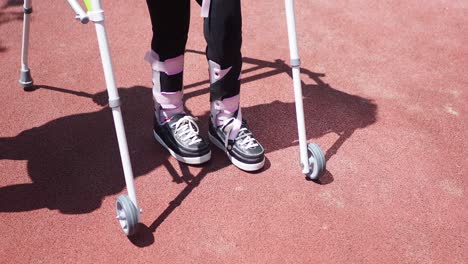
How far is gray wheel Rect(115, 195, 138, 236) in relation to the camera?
1.90m

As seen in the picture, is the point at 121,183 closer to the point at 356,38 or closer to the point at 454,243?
the point at 454,243

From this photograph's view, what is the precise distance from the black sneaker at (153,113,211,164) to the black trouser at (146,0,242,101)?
190 millimetres

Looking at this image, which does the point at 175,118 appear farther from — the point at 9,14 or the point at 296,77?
the point at 9,14

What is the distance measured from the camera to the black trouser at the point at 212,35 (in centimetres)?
203

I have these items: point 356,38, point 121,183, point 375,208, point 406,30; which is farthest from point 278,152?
point 406,30

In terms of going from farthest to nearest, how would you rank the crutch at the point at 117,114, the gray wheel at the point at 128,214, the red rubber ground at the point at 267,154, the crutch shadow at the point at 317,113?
the crutch shadow at the point at 317,113
the red rubber ground at the point at 267,154
the gray wheel at the point at 128,214
the crutch at the point at 117,114

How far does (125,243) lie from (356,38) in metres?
2.37

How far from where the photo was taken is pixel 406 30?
3.72m

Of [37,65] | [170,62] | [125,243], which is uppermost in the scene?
[170,62]

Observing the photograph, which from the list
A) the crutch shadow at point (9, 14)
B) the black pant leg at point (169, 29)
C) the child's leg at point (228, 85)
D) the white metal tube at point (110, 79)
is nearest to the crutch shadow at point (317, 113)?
the child's leg at point (228, 85)

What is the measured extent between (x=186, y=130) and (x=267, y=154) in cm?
43

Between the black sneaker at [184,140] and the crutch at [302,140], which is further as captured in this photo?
the black sneaker at [184,140]

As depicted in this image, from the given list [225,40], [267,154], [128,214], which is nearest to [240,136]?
[267,154]

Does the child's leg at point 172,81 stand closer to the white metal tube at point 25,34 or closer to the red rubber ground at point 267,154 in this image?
the red rubber ground at point 267,154
